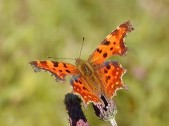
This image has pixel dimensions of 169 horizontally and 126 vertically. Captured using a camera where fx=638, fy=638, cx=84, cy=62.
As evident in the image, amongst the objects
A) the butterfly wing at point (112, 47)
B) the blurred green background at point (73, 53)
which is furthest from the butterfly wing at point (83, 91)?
the blurred green background at point (73, 53)

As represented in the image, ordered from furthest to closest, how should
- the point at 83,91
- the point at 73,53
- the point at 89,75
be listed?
the point at 73,53 → the point at 89,75 → the point at 83,91

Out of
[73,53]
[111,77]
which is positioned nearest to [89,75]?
[111,77]

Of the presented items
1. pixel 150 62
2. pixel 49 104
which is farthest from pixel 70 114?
pixel 150 62

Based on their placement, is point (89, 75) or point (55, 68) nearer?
point (55, 68)

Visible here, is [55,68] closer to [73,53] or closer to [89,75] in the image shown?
[89,75]

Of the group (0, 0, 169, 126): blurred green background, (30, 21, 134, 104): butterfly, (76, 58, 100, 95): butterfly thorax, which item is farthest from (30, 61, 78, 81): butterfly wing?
(0, 0, 169, 126): blurred green background

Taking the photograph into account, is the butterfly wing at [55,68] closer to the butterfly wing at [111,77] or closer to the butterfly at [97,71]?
the butterfly at [97,71]

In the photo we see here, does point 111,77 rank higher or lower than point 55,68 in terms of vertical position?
lower

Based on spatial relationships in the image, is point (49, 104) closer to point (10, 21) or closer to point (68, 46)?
point (68, 46)
